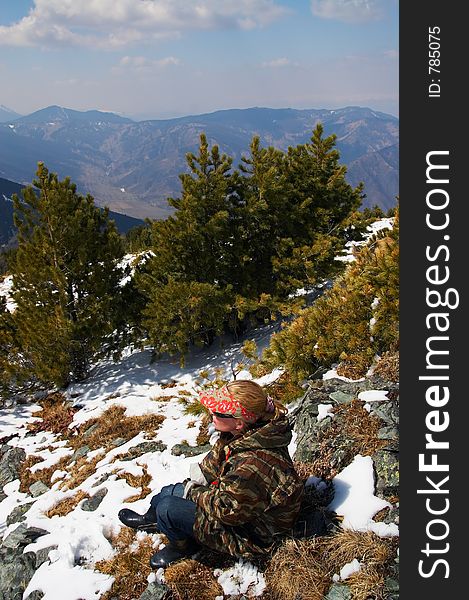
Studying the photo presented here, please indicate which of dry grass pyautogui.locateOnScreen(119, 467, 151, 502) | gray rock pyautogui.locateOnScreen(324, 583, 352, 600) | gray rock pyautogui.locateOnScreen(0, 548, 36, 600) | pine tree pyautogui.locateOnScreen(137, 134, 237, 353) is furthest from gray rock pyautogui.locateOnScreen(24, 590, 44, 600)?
pine tree pyautogui.locateOnScreen(137, 134, 237, 353)

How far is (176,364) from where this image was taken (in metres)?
14.8

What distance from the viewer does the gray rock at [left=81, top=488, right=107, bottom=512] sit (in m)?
5.93

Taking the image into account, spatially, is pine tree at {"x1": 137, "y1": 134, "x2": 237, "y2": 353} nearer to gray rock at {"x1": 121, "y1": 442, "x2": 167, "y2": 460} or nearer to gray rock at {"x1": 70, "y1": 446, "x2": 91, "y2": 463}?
gray rock at {"x1": 70, "y1": 446, "x2": 91, "y2": 463}

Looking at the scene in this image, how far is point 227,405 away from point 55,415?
1006 centimetres

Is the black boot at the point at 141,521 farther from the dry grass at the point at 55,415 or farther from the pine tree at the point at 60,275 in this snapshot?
the pine tree at the point at 60,275

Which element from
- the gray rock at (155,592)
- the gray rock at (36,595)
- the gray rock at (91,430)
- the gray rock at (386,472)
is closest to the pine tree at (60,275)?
the gray rock at (91,430)

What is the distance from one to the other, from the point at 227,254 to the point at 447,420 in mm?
10851

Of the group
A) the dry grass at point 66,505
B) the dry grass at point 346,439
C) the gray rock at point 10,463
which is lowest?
the gray rock at point 10,463

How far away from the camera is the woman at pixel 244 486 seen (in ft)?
11.6

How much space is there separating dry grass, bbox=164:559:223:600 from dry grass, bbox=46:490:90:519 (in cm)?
275

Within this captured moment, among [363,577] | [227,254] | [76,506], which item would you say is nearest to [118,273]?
[227,254]

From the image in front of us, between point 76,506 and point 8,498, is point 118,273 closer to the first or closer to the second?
point 8,498

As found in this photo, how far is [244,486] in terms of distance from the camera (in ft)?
11.5

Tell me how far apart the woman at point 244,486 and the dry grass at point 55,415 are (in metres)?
A: 7.81
